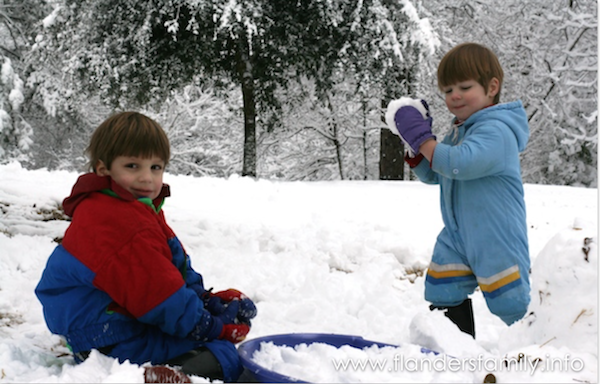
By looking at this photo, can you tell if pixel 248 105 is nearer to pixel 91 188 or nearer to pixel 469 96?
pixel 469 96

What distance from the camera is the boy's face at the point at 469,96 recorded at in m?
2.90

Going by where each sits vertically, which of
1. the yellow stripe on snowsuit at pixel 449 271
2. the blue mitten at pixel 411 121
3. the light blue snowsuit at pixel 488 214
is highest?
the blue mitten at pixel 411 121

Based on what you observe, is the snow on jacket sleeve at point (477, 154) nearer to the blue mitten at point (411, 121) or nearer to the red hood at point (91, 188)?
the blue mitten at point (411, 121)

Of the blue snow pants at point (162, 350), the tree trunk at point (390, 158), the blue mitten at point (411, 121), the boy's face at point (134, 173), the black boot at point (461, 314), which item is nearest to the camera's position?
the blue snow pants at point (162, 350)

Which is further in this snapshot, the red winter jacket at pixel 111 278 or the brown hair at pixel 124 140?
the brown hair at pixel 124 140

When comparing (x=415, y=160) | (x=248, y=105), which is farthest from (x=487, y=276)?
(x=248, y=105)

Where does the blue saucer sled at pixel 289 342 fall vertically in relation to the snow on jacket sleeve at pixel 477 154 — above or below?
below

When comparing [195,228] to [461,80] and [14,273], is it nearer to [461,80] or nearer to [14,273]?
[14,273]

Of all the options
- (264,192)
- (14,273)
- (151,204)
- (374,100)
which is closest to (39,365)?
(151,204)

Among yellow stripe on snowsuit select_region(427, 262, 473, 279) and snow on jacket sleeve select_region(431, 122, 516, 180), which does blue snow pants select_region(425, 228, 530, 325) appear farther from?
snow on jacket sleeve select_region(431, 122, 516, 180)

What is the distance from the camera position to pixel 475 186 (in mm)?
2834

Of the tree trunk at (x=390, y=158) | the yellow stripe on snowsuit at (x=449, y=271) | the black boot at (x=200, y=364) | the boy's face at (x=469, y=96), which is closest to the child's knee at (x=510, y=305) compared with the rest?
the yellow stripe on snowsuit at (x=449, y=271)

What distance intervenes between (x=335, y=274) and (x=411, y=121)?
1.93m

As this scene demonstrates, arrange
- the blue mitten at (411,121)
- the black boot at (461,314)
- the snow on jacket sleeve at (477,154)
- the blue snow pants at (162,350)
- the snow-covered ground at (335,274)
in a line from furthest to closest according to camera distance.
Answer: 1. the black boot at (461,314)
2. the blue mitten at (411,121)
3. the snow on jacket sleeve at (477,154)
4. the blue snow pants at (162,350)
5. the snow-covered ground at (335,274)
